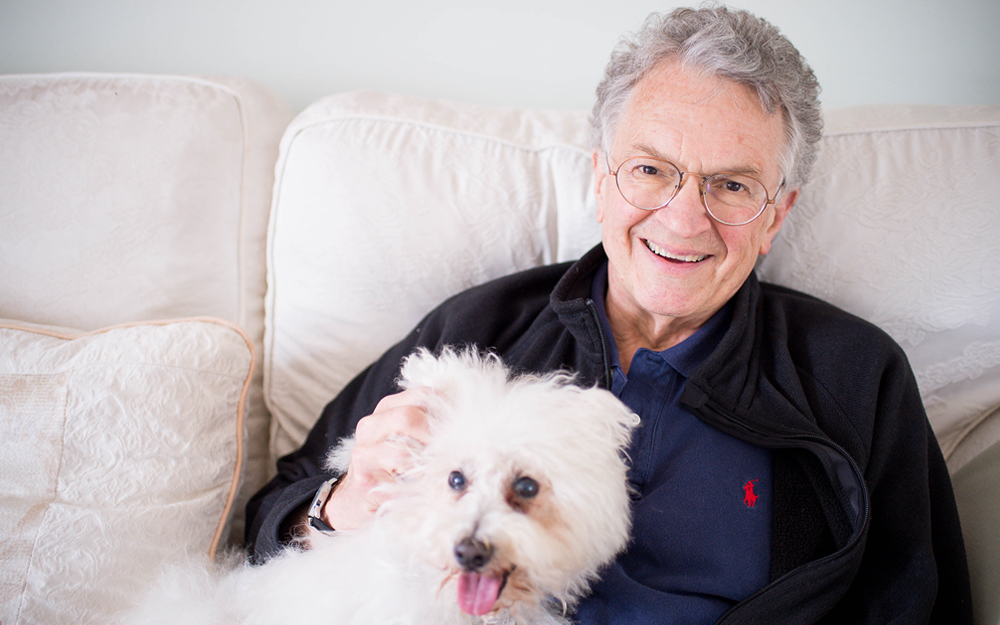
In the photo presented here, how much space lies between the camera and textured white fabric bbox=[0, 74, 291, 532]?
1.29 metres

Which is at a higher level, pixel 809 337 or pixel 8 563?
pixel 809 337

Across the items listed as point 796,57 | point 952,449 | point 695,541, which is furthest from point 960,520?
point 796,57

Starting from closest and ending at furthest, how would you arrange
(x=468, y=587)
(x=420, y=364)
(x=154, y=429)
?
(x=468, y=587) < (x=420, y=364) < (x=154, y=429)

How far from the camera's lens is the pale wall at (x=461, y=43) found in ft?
5.35

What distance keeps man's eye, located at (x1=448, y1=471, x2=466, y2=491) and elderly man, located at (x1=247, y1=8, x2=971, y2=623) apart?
15cm

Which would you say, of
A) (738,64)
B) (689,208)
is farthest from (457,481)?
(738,64)

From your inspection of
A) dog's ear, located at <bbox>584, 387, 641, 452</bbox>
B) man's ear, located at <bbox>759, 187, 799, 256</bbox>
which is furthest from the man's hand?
man's ear, located at <bbox>759, 187, 799, 256</bbox>

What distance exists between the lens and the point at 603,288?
1.34 meters

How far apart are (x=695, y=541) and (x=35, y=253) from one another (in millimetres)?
1597

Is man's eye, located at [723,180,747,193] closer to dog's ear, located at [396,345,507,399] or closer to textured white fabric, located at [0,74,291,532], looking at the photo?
dog's ear, located at [396,345,507,399]

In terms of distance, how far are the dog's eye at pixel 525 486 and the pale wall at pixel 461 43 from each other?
54.8 inches

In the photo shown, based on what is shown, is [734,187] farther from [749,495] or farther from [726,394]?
[749,495]

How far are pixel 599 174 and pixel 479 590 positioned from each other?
0.97 meters

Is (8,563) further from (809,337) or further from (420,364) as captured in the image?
Answer: (809,337)
